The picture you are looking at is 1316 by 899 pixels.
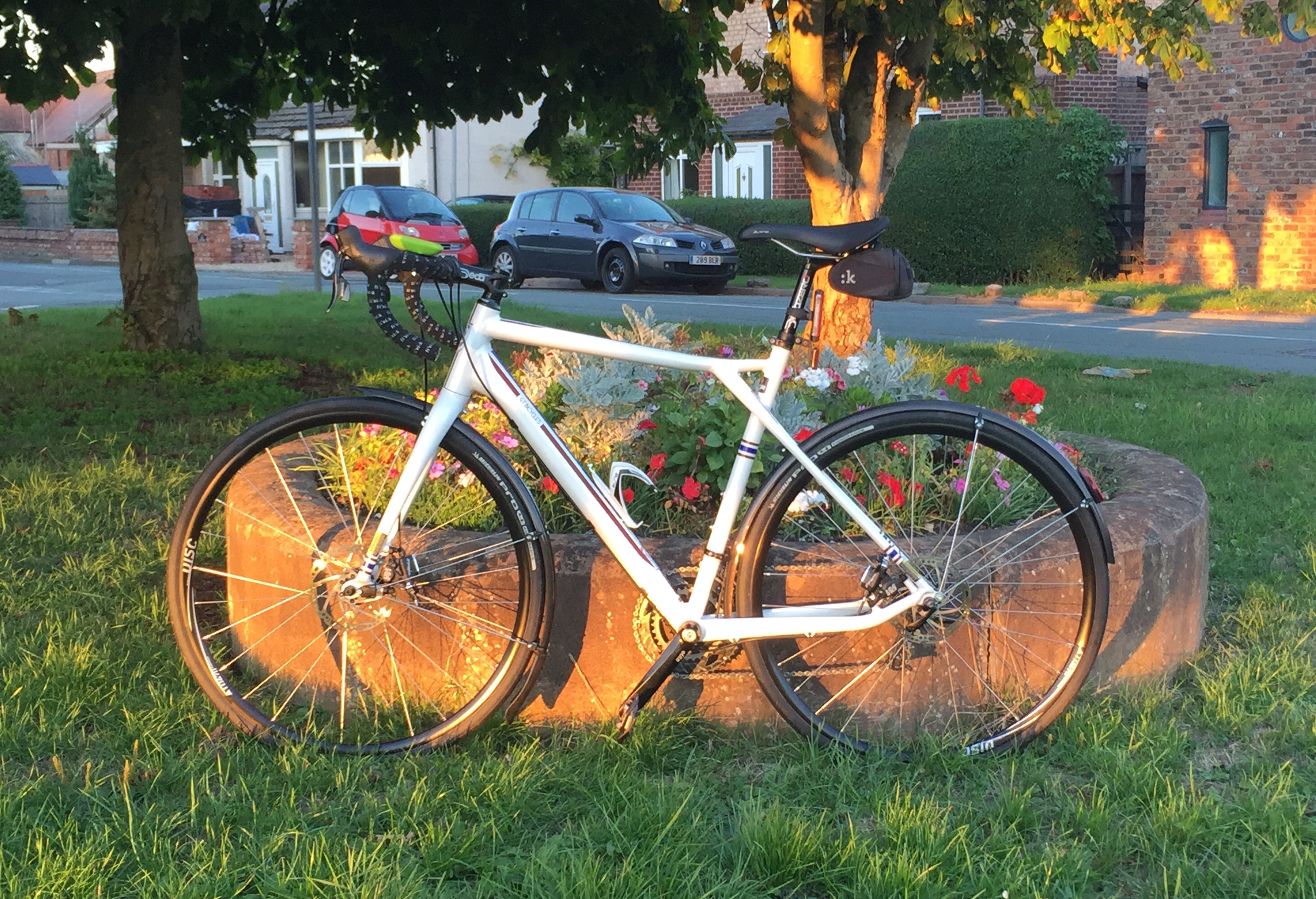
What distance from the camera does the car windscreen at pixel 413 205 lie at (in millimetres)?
24328

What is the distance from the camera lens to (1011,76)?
7516mm

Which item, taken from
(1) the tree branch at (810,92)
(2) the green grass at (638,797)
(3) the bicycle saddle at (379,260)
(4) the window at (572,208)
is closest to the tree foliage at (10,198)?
(4) the window at (572,208)

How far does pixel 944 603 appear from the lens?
3359mm

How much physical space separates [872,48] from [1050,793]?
4969 mm

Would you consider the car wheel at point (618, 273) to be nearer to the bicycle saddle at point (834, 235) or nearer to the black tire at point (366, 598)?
the black tire at point (366, 598)

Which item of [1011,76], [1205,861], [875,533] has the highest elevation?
[1011,76]

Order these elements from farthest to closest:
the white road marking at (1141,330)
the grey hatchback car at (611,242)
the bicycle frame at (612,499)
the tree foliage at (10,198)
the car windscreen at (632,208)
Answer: the tree foliage at (10,198) → the car windscreen at (632,208) → the grey hatchback car at (611,242) → the white road marking at (1141,330) → the bicycle frame at (612,499)

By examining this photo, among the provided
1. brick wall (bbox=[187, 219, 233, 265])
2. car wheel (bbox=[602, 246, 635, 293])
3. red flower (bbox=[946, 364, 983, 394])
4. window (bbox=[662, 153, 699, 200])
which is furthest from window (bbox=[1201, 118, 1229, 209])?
brick wall (bbox=[187, 219, 233, 265])

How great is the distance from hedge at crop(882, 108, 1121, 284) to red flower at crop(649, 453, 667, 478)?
1763cm

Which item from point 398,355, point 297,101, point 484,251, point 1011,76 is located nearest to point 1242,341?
point 1011,76

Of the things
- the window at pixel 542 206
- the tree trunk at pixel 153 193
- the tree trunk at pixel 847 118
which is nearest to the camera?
the tree trunk at pixel 847 118

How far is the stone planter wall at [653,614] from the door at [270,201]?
37.2 metres

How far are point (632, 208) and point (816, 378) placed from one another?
18714 mm

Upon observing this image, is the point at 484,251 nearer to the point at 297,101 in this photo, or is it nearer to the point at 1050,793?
the point at 297,101
